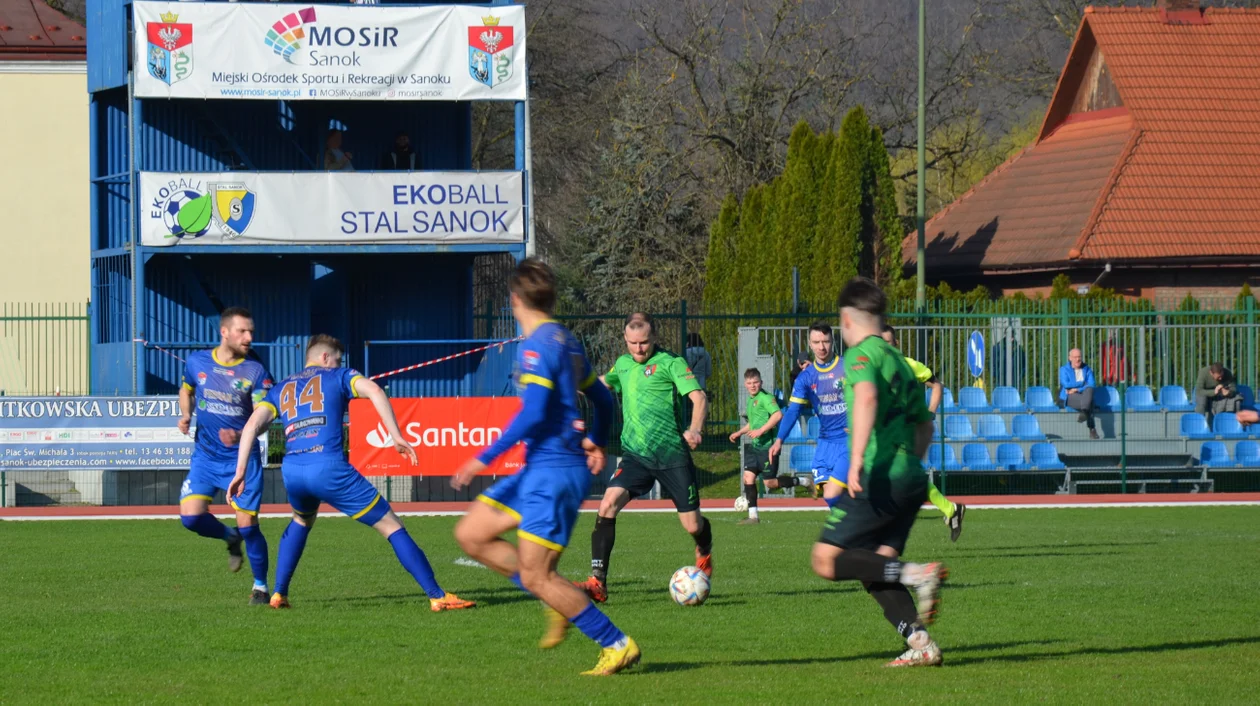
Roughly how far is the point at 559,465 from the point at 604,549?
132 inches

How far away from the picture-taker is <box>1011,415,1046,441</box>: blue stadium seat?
22375mm

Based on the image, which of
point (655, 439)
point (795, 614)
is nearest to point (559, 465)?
point (795, 614)

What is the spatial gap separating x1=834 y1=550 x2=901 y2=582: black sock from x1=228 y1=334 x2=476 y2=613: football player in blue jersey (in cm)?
314

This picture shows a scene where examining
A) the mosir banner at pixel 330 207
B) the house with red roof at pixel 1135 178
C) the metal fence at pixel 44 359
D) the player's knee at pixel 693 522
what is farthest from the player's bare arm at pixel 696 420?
the house with red roof at pixel 1135 178

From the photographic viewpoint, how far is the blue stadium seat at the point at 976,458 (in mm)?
22062

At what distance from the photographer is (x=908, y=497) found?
23.1 feet

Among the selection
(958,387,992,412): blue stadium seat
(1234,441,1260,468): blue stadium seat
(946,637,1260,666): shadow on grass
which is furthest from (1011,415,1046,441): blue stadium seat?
(946,637,1260,666): shadow on grass

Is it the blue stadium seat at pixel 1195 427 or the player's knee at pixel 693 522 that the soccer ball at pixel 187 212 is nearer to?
the blue stadium seat at pixel 1195 427

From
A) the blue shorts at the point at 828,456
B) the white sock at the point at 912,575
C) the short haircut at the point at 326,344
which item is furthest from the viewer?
the blue shorts at the point at 828,456

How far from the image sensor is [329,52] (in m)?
23.9

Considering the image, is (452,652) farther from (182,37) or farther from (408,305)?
(408,305)

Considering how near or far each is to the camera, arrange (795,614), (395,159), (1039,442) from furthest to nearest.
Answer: (395,159) → (1039,442) → (795,614)

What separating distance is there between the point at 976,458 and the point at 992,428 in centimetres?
57

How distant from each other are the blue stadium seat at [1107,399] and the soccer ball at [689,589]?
15285 mm
